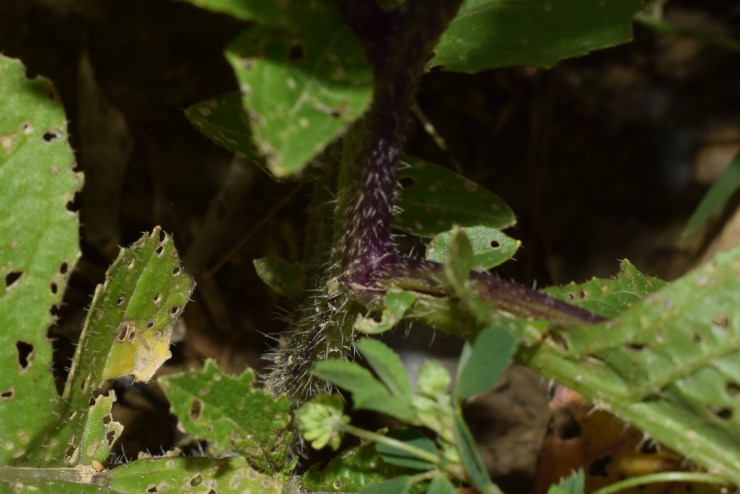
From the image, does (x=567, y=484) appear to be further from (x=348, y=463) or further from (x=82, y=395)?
(x=82, y=395)

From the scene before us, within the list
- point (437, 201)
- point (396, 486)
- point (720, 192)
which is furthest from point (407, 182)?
point (720, 192)

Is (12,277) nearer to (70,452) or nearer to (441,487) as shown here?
(70,452)

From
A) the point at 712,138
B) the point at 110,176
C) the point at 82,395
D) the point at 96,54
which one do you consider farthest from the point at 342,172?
the point at 712,138

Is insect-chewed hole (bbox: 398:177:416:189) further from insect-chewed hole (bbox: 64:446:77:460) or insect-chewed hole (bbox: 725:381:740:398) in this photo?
insect-chewed hole (bbox: 64:446:77:460)

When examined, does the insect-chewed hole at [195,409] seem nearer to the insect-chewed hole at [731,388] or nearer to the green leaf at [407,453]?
the green leaf at [407,453]

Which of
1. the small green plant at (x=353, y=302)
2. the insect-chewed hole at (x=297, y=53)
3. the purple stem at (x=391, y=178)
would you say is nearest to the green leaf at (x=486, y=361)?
the small green plant at (x=353, y=302)

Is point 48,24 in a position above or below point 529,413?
above

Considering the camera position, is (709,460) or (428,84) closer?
(709,460)
